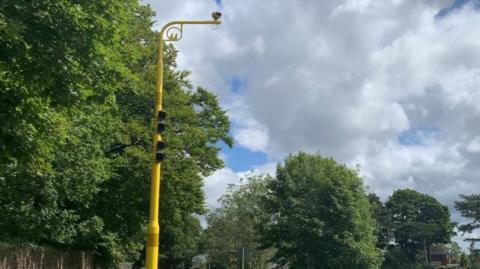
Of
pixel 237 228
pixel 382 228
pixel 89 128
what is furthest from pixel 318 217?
pixel 382 228

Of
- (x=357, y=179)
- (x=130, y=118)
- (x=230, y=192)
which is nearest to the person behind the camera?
(x=130, y=118)

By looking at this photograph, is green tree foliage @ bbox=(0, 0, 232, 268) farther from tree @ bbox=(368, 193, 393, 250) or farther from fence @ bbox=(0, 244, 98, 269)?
tree @ bbox=(368, 193, 393, 250)

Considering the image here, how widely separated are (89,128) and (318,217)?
37.2 m

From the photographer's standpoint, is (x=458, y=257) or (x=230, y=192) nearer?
(x=230, y=192)

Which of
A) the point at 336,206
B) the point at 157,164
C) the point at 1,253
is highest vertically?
the point at 336,206

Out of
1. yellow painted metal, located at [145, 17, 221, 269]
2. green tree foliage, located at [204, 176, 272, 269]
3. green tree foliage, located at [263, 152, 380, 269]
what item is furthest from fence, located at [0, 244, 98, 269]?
green tree foliage, located at [204, 176, 272, 269]

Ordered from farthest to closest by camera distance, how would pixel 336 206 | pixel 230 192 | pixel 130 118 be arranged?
1. pixel 230 192
2. pixel 336 206
3. pixel 130 118

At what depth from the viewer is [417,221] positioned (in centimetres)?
9412

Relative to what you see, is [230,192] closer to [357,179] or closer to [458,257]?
[357,179]

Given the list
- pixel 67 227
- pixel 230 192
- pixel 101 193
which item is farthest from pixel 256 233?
pixel 67 227

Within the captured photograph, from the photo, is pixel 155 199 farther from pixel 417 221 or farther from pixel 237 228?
pixel 417 221

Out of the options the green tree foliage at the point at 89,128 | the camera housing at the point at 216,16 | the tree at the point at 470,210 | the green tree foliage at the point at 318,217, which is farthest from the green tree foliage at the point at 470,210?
the camera housing at the point at 216,16

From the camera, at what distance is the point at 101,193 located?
30.3 metres

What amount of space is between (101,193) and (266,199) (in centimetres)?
3201
